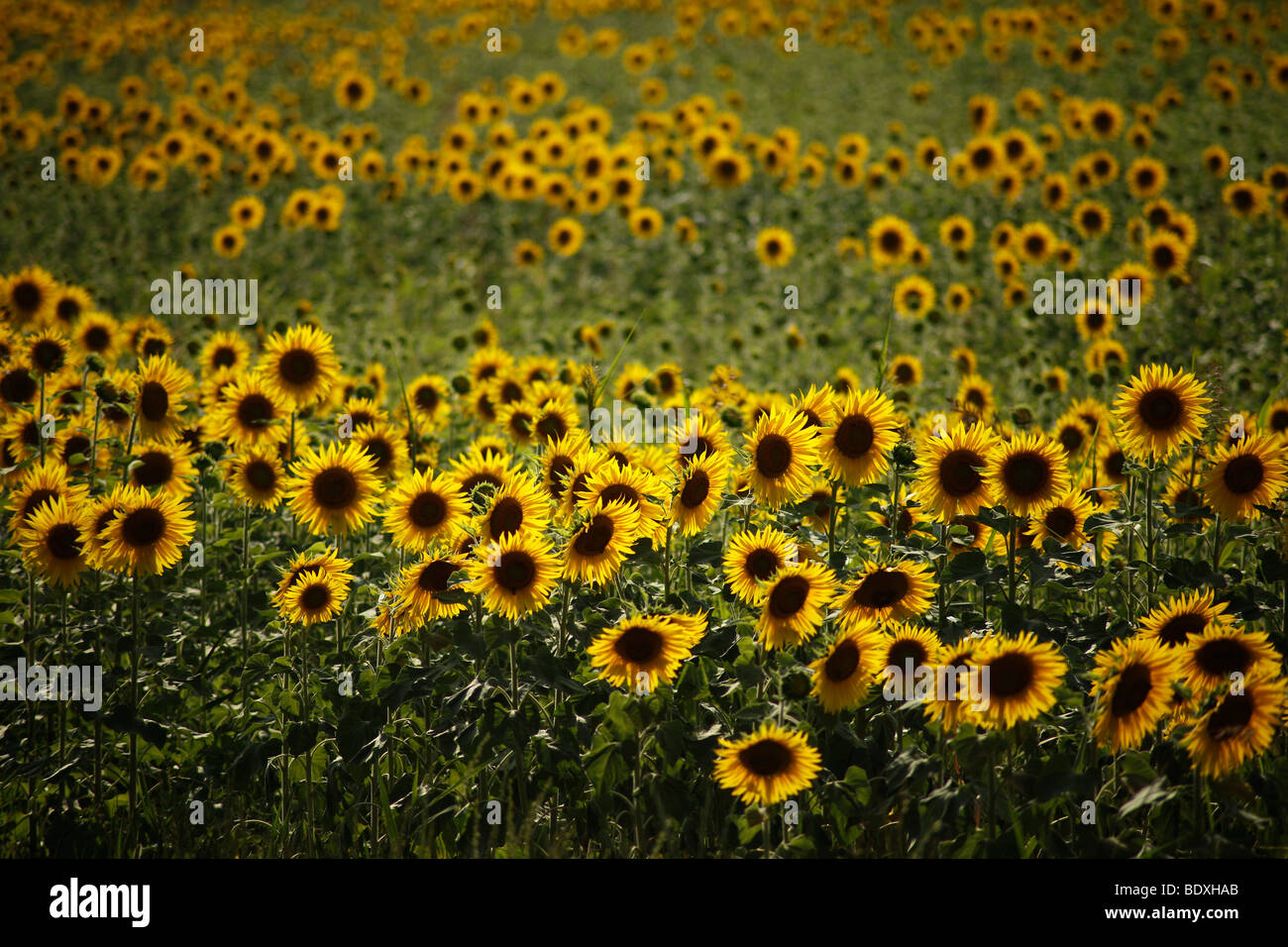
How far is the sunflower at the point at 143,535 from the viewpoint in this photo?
3613mm

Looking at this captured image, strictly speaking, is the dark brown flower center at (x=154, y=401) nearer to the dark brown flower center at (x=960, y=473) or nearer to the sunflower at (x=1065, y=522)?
A: the dark brown flower center at (x=960, y=473)

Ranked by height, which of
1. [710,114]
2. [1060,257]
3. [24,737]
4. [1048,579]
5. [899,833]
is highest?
[710,114]

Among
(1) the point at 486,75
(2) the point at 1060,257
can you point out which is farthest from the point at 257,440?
(1) the point at 486,75

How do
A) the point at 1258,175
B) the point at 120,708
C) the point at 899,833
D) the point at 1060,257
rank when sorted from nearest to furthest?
1. the point at 899,833
2. the point at 120,708
3. the point at 1060,257
4. the point at 1258,175

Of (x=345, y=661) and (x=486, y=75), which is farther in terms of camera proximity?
(x=486, y=75)

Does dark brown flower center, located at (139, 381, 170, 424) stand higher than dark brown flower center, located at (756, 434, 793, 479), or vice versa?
dark brown flower center, located at (139, 381, 170, 424)

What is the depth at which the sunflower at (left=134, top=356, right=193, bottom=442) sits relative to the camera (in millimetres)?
4520

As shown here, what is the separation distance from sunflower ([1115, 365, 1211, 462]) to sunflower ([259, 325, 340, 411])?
3291 mm

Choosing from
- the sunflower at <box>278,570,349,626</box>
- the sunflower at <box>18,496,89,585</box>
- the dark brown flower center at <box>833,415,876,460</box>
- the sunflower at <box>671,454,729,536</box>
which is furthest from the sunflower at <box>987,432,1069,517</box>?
the sunflower at <box>18,496,89,585</box>

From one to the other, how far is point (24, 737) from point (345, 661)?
1.38 meters

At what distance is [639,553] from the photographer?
12.5 feet

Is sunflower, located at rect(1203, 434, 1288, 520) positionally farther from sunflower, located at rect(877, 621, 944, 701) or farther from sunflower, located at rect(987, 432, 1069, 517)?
sunflower, located at rect(877, 621, 944, 701)

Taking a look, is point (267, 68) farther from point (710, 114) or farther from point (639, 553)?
point (639, 553)

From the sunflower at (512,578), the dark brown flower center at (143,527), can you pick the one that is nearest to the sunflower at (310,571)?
the dark brown flower center at (143,527)
